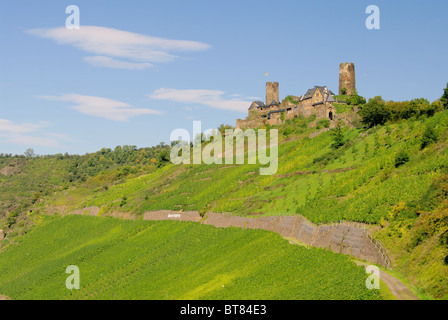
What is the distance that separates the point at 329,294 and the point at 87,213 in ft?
200

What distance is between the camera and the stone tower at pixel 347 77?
292ft

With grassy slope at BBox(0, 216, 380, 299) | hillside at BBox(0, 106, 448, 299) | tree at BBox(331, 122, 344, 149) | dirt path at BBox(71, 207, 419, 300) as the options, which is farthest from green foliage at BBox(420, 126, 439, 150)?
tree at BBox(331, 122, 344, 149)

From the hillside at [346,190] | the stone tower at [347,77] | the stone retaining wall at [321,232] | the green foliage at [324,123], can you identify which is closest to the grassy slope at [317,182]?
the hillside at [346,190]

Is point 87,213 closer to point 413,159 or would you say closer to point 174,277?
point 174,277

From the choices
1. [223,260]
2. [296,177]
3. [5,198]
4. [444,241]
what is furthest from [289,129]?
[5,198]

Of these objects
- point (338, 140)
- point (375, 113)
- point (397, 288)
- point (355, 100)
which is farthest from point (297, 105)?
point (397, 288)

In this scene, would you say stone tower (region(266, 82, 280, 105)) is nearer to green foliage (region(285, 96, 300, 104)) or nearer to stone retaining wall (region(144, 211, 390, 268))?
green foliage (region(285, 96, 300, 104))

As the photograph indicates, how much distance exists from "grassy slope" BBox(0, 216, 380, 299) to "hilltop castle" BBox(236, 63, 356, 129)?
3369 cm

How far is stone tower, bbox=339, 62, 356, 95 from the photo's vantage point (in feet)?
292

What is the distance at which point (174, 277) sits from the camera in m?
45.3

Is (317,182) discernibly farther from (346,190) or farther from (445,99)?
(445,99)

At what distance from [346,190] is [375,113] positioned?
80.2ft

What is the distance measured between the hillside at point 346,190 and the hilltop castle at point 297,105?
2411mm

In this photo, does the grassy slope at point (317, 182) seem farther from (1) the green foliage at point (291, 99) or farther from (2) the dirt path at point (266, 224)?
(1) the green foliage at point (291, 99)
